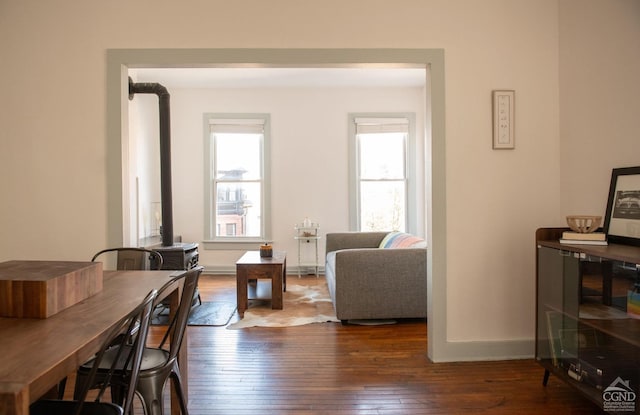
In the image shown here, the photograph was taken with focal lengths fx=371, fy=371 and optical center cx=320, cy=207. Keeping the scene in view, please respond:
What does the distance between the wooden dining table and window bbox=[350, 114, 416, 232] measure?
186 inches

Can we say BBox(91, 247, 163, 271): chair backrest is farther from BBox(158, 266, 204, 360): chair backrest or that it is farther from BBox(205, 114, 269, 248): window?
BBox(205, 114, 269, 248): window

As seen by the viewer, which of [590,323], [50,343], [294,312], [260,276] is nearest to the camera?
[50,343]

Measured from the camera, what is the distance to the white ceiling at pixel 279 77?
5211 mm

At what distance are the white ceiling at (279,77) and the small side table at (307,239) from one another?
7.33 feet

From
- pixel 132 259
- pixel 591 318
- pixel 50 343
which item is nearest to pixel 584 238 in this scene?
pixel 591 318

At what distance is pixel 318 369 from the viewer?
2629 millimetres

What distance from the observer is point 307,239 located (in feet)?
19.3

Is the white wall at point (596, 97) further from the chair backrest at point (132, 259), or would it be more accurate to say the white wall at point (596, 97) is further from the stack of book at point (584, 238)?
the chair backrest at point (132, 259)

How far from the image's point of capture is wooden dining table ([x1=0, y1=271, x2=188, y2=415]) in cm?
79

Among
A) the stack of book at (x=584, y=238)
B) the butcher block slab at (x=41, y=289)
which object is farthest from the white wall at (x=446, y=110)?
the butcher block slab at (x=41, y=289)

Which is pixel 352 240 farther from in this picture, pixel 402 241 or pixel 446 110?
pixel 446 110

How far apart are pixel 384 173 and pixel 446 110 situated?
331cm

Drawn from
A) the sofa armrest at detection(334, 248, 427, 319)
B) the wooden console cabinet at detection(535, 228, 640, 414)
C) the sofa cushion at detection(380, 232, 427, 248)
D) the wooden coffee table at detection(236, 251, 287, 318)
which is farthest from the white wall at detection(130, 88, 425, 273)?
the wooden console cabinet at detection(535, 228, 640, 414)

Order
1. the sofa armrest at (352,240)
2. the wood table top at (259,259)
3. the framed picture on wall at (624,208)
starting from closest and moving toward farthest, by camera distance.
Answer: the framed picture on wall at (624,208)
the wood table top at (259,259)
the sofa armrest at (352,240)
